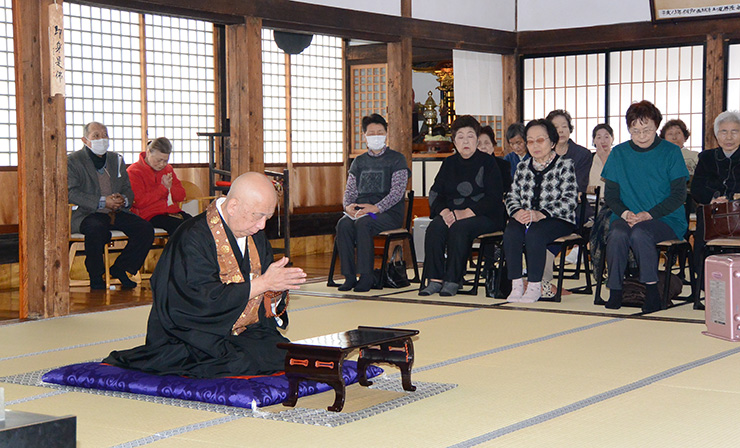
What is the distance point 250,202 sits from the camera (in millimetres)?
3670

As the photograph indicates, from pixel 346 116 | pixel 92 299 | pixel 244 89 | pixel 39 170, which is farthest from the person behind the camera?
pixel 346 116

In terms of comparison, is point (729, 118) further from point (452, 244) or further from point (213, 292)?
point (213, 292)

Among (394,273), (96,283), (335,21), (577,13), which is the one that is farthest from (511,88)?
(96,283)

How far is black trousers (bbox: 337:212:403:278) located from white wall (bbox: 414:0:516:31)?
211 cm

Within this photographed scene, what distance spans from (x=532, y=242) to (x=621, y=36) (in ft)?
11.1

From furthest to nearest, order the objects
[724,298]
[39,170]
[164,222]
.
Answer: [164,222] < [39,170] < [724,298]

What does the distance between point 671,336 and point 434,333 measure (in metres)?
1.18

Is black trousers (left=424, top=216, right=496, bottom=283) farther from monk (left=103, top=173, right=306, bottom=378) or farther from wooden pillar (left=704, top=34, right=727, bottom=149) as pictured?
monk (left=103, top=173, right=306, bottom=378)

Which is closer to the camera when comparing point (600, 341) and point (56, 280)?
point (600, 341)

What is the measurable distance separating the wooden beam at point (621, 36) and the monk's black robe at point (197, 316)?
595 centimetres

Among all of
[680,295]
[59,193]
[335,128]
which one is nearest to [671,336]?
[680,295]

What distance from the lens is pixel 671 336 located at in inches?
196

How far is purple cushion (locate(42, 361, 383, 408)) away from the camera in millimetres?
3512

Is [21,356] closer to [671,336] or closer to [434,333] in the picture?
[434,333]
